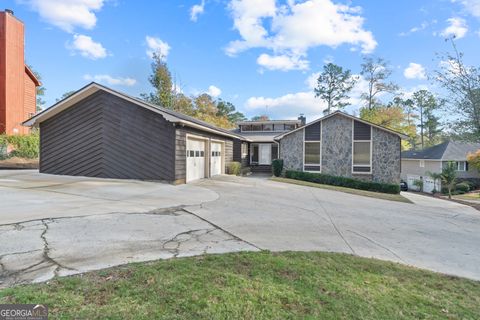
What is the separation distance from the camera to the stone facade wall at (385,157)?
17734 millimetres

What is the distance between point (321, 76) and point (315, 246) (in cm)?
3939

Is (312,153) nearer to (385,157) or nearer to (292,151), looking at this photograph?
(292,151)

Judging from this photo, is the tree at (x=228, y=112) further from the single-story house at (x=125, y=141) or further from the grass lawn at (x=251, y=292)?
the grass lawn at (x=251, y=292)

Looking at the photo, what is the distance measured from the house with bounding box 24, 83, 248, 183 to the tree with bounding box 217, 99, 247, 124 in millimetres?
33743

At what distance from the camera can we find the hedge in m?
16.2

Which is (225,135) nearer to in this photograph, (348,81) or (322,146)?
(322,146)

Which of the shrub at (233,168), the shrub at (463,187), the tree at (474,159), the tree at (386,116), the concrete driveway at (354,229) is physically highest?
the tree at (386,116)

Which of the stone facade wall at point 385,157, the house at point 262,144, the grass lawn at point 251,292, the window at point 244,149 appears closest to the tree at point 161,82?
the house at point 262,144

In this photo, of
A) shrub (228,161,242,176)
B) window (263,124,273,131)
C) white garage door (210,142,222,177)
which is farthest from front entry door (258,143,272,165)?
white garage door (210,142,222,177)

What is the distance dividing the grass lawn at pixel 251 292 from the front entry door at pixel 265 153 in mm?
21401

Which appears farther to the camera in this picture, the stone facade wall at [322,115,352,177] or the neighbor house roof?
the neighbor house roof

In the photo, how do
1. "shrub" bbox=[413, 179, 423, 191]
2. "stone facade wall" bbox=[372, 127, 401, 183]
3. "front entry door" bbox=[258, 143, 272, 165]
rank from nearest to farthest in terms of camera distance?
"stone facade wall" bbox=[372, 127, 401, 183] → "front entry door" bbox=[258, 143, 272, 165] → "shrub" bbox=[413, 179, 423, 191]

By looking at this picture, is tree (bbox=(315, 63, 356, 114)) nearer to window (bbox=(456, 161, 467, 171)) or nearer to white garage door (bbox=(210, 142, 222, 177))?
window (bbox=(456, 161, 467, 171))

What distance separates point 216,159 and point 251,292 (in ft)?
49.9
